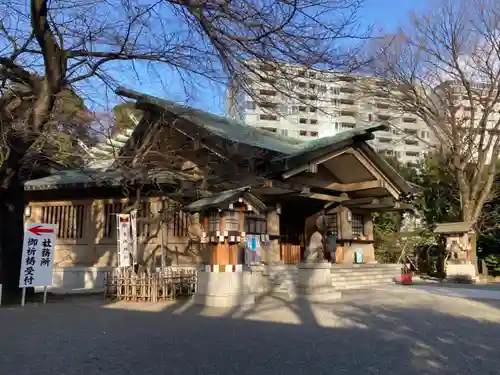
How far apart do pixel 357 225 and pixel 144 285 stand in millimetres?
11578

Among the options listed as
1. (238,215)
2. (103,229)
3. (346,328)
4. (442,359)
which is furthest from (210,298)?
(103,229)

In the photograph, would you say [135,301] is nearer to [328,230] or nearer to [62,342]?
[62,342]

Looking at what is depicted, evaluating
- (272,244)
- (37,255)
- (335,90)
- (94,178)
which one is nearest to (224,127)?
(272,244)

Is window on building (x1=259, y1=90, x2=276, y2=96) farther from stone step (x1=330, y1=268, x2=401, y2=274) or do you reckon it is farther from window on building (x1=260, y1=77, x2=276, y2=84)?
stone step (x1=330, y1=268, x2=401, y2=274)

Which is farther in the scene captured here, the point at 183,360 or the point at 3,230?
the point at 3,230

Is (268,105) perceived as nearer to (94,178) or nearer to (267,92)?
(267,92)

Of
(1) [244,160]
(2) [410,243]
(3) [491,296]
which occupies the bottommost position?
(3) [491,296]

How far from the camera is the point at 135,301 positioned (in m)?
11.4

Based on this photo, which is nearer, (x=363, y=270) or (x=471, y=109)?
(x=363, y=270)

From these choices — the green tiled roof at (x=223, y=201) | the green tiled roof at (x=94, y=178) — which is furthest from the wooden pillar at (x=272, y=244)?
the green tiled roof at (x=223, y=201)

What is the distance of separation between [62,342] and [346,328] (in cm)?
454

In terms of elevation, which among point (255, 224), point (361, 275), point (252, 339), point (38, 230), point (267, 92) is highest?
point (267, 92)

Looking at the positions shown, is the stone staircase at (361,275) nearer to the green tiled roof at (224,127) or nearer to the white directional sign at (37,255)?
the green tiled roof at (224,127)

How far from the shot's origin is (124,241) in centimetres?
1245
